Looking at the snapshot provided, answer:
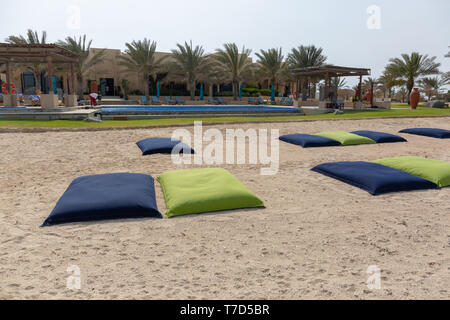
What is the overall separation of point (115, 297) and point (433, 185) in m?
5.18

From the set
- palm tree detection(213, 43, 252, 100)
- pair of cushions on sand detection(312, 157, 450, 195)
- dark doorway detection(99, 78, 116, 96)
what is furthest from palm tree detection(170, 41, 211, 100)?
pair of cushions on sand detection(312, 157, 450, 195)

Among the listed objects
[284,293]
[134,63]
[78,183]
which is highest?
[134,63]

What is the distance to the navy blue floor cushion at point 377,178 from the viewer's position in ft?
17.0

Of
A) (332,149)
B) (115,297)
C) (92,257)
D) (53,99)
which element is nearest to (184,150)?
(332,149)

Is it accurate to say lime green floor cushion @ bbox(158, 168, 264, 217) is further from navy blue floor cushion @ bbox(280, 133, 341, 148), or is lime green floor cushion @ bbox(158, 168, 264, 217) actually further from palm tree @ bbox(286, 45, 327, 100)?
palm tree @ bbox(286, 45, 327, 100)

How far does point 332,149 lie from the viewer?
29.6 feet

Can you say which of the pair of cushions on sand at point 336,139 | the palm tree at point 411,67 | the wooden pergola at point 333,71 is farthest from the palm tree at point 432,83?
the pair of cushions on sand at point 336,139

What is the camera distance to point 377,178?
5336 millimetres

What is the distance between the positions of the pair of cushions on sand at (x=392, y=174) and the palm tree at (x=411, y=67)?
105ft

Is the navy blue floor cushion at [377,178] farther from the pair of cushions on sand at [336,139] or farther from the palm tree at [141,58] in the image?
the palm tree at [141,58]

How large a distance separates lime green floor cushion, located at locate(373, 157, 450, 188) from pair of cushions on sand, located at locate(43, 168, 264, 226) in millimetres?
3187

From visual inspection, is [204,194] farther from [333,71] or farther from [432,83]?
[432,83]

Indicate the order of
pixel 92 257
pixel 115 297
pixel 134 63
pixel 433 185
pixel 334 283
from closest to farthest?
1. pixel 115 297
2. pixel 334 283
3. pixel 92 257
4. pixel 433 185
5. pixel 134 63
